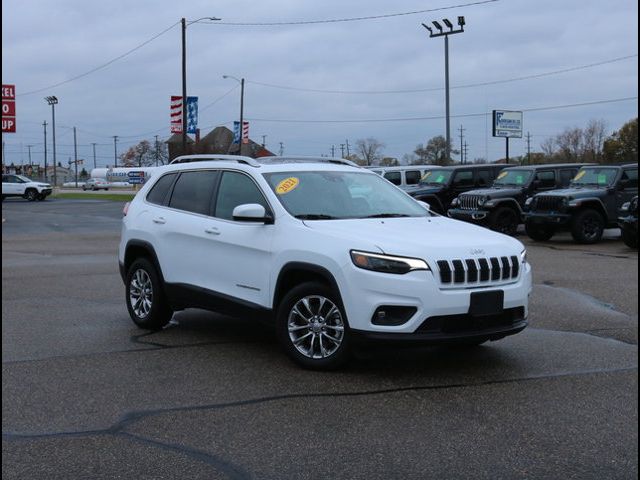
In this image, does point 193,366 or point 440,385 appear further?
point 193,366

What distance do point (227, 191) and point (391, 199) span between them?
1.56m

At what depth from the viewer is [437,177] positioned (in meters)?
24.6

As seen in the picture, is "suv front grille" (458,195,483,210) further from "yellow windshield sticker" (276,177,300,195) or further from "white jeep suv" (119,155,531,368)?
"yellow windshield sticker" (276,177,300,195)

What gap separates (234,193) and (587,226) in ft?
43.3

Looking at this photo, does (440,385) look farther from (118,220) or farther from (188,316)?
(118,220)

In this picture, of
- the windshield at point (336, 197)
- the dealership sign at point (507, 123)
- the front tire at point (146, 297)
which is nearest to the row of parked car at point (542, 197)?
the windshield at point (336, 197)

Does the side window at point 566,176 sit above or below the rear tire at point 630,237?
above

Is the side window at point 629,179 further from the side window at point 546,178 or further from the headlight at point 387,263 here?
the headlight at point 387,263

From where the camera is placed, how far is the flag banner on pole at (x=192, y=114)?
3869 centimetres

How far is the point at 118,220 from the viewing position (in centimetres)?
3000

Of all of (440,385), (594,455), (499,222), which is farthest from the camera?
(499,222)

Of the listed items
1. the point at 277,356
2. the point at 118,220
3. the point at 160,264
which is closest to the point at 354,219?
the point at 277,356

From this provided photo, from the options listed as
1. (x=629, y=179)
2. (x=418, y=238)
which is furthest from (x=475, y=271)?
(x=629, y=179)

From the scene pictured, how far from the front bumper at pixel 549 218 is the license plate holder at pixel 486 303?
1296cm
